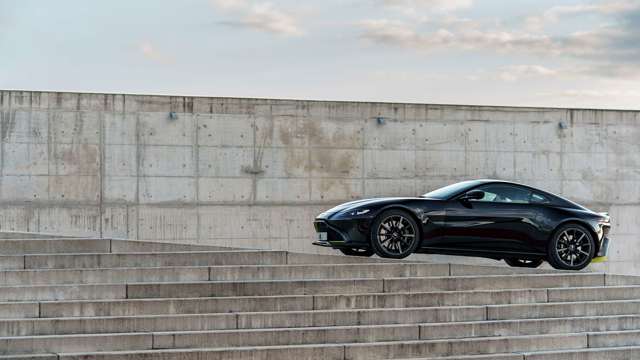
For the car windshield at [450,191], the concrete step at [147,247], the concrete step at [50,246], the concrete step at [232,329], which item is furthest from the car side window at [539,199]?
the concrete step at [50,246]

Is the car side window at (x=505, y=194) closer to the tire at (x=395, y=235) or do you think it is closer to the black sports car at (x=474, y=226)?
the black sports car at (x=474, y=226)

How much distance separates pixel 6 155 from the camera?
2120 cm

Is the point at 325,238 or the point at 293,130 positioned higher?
the point at 293,130

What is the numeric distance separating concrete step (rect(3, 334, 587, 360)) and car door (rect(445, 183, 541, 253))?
2.22 meters

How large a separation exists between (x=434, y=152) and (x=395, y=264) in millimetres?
9799

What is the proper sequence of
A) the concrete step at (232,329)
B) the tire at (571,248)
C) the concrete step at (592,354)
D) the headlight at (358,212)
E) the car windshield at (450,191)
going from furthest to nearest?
the tire at (571,248) < the car windshield at (450,191) < the headlight at (358,212) < the concrete step at (592,354) < the concrete step at (232,329)

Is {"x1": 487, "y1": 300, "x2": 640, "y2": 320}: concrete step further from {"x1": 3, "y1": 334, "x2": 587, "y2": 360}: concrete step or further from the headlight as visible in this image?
the headlight

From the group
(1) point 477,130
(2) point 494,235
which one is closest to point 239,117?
(1) point 477,130

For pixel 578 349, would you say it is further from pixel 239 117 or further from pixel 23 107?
pixel 23 107

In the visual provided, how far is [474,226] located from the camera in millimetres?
14680

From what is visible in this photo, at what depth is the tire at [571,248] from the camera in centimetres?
1512

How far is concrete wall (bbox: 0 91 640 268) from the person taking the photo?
2130cm

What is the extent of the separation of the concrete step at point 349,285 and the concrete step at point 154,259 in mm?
729

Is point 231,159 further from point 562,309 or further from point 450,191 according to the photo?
point 562,309
